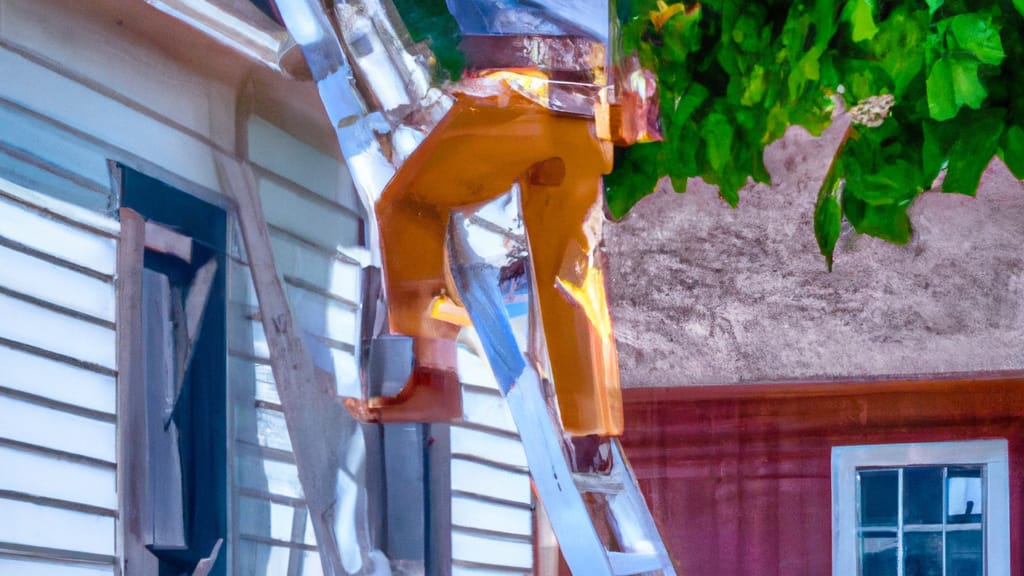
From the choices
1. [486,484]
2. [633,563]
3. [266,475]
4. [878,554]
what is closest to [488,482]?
[486,484]

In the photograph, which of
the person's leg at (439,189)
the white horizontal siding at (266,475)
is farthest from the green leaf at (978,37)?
the white horizontal siding at (266,475)

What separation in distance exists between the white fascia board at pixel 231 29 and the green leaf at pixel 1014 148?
1.41 m

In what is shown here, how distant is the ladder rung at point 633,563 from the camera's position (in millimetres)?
1652

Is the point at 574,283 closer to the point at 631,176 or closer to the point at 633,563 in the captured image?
the point at 633,563

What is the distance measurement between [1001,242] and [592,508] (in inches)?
71.3

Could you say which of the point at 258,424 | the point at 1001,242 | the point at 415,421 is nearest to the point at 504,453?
the point at 415,421

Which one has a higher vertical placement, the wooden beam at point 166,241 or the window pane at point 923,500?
the wooden beam at point 166,241

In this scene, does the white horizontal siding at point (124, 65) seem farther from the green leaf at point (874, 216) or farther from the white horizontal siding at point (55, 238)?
the green leaf at point (874, 216)

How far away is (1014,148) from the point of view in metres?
2.25

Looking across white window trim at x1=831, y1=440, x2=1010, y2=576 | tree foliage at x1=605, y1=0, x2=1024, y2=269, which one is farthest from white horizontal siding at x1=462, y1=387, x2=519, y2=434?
white window trim at x1=831, y1=440, x2=1010, y2=576

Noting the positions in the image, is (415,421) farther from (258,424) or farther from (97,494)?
(97,494)

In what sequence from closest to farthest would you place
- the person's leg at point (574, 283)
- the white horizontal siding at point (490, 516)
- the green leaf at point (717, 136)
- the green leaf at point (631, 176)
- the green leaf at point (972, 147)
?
the person's leg at point (574, 283) < the white horizontal siding at point (490, 516) < the green leaf at point (972, 147) < the green leaf at point (717, 136) < the green leaf at point (631, 176)

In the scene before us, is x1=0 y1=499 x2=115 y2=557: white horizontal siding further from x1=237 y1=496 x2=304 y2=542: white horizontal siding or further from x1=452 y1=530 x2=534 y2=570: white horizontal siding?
x1=452 y1=530 x2=534 y2=570: white horizontal siding

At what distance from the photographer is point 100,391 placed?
148cm
